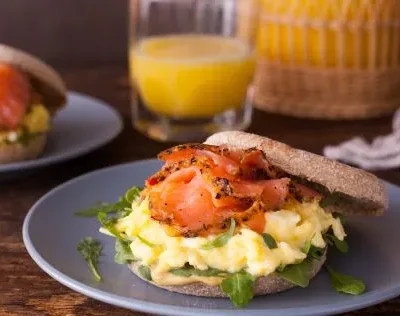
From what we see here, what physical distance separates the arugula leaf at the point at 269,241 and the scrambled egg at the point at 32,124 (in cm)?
85

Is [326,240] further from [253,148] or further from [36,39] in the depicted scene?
[36,39]

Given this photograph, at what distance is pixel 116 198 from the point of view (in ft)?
5.63

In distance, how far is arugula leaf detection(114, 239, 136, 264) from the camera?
4.41 feet

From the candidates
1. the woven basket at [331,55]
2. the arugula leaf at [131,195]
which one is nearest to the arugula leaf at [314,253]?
the arugula leaf at [131,195]

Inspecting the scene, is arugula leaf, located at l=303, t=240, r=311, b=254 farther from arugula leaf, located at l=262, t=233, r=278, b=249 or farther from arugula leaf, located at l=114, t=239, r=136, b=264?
arugula leaf, located at l=114, t=239, r=136, b=264

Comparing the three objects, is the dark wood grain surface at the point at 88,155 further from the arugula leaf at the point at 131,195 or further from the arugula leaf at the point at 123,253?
the arugula leaf at the point at 131,195

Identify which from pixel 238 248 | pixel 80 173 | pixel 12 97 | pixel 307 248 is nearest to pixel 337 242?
pixel 307 248

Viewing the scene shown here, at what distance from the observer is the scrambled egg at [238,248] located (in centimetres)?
124

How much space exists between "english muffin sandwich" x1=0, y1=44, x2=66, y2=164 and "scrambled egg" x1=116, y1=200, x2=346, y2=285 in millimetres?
652

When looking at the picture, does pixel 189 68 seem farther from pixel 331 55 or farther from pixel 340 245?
pixel 340 245

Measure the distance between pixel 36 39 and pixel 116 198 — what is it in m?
2.24

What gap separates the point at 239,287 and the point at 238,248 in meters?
0.07

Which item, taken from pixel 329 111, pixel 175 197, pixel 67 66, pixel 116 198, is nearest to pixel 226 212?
pixel 175 197

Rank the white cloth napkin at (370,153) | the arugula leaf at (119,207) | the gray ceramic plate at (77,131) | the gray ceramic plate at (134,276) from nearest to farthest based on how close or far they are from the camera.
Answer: the gray ceramic plate at (134,276), the arugula leaf at (119,207), the gray ceramic plate at (77,131), the white cloth napkin at (370,153)
